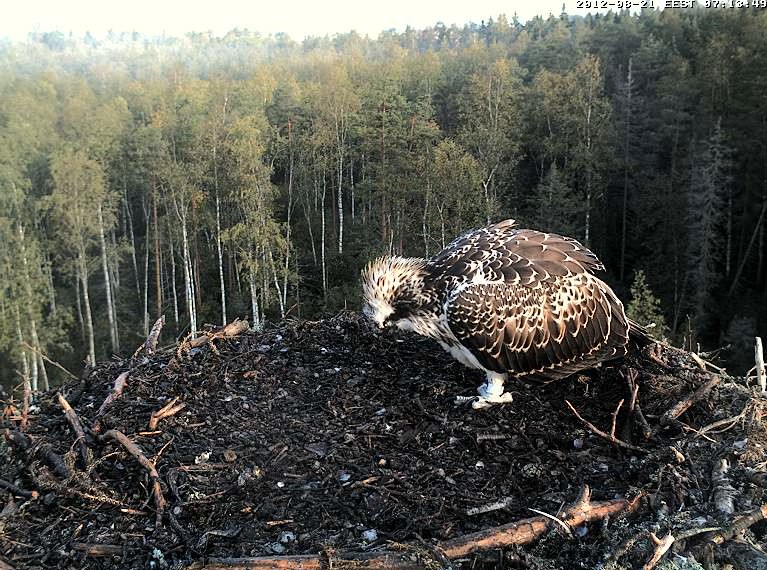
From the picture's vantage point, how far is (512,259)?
4.62 metres

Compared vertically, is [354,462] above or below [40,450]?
below

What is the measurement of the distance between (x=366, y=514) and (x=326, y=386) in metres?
1.54

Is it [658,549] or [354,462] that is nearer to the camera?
[658,549]

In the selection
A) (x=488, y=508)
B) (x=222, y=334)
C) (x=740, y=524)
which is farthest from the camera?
(x=222, y=334)

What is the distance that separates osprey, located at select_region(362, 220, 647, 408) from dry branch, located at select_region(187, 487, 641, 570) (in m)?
1.31

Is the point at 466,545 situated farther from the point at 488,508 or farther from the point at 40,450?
the point at 40,450

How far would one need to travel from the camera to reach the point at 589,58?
108 feet

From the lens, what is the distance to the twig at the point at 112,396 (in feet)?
14.2

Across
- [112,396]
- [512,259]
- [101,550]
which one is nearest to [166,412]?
[112,396]

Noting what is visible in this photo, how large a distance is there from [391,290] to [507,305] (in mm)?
890

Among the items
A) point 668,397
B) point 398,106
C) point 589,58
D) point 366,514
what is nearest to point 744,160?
point 589,58

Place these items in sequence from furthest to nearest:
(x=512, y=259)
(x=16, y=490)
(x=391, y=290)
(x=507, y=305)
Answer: (x=391, y=290) < (x=512, y=259) < (x=507, y=305) < (x=16, y=490)

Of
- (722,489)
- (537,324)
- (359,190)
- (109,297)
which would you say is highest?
(537,324)

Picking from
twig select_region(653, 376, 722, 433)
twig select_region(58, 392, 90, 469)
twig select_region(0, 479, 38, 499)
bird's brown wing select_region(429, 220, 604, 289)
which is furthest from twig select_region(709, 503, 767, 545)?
twig select_region(0, 479, 38, 499)
